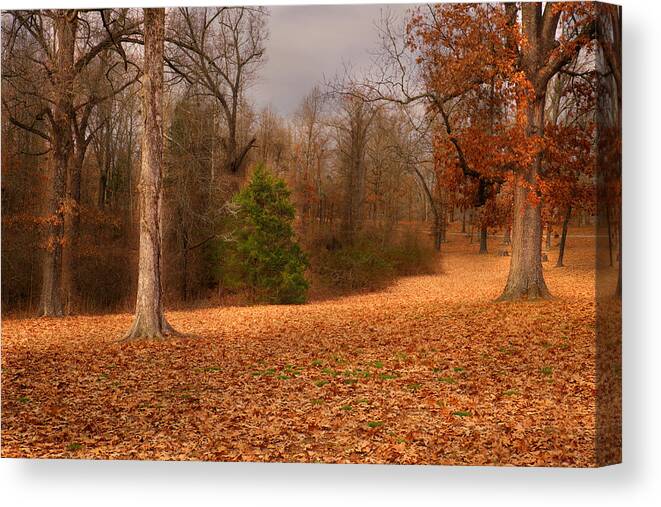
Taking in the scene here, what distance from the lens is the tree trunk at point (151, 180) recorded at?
9586mm

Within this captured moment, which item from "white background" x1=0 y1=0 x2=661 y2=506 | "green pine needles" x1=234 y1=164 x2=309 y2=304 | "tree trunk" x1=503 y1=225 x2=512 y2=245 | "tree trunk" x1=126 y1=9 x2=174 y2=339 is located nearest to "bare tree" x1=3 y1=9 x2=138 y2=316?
"tree trunk" x1=126 y1=9 x2=174 y2=339

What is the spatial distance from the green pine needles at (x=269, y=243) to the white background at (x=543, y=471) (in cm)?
232

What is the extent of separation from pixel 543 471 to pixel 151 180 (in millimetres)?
5557

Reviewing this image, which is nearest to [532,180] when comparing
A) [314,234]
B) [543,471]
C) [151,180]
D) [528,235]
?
[528,235]

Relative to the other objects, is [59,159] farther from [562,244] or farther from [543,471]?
[543,471]

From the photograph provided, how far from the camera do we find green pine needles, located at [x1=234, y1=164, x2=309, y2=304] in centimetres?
955

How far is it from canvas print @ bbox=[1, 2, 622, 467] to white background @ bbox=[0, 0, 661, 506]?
161mm

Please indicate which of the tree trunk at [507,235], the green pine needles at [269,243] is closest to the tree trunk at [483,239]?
the tree trunk at [507,235]

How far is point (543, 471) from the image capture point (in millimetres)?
7727

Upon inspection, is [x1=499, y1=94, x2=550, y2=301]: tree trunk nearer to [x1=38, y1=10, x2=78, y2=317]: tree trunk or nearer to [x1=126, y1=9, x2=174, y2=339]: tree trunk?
[x1=126, y1=9, x2=174, y2=339]: tree trunk

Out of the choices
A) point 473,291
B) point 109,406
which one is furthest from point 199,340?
point 473,291

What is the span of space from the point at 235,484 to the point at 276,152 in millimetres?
3851

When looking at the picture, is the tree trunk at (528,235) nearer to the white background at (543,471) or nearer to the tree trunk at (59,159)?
the white background at (543,471)

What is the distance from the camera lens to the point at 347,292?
9.75 meters
